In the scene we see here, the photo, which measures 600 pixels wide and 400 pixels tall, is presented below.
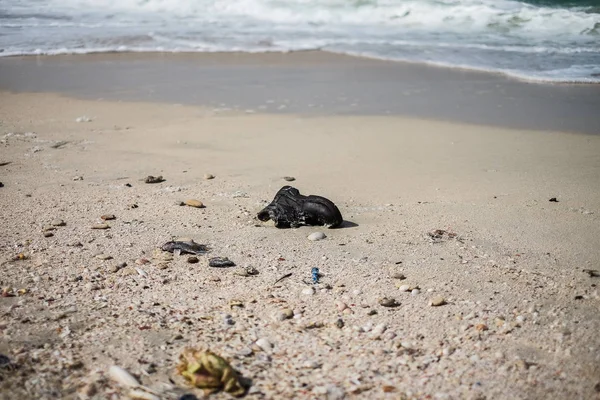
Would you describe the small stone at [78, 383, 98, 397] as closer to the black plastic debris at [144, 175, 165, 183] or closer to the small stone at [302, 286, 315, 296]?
the small stone at [302, 286, 315, 296]

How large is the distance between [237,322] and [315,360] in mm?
509

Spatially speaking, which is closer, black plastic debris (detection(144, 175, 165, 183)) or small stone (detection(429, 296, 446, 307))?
small stone (detection(429, 296, 446, 307))

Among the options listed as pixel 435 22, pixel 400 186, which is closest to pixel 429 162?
pixel 400 186

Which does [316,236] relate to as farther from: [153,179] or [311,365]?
[153,179]

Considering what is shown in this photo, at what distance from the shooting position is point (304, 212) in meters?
4.57

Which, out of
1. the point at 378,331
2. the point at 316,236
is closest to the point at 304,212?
the point at 316,236

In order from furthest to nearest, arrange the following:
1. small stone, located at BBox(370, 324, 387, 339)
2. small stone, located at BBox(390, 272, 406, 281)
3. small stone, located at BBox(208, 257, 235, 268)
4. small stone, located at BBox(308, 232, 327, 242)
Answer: small stone, located at BBox(308, 232, 327, 242)
small stone, located at BBox(208, 257, 235, 268)
small stone, located at BBox(390, 272, 406, 281)
small stone, located at BBox(370, 324, 387, 339)

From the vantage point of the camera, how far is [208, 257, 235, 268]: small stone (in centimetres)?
392

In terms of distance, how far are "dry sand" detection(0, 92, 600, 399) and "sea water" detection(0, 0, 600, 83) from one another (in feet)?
15.2

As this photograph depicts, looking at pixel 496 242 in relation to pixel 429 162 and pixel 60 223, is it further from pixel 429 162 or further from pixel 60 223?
pixel 60 223

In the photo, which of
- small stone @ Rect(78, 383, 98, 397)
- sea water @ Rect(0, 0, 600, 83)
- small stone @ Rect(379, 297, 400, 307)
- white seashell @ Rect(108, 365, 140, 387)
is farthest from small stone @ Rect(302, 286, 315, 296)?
sea water @ Rect(0, 0, 600, 83)

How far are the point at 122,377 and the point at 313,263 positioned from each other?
156 centimetres

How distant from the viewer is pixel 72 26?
13.8 metres

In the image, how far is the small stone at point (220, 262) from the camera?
3.92m
